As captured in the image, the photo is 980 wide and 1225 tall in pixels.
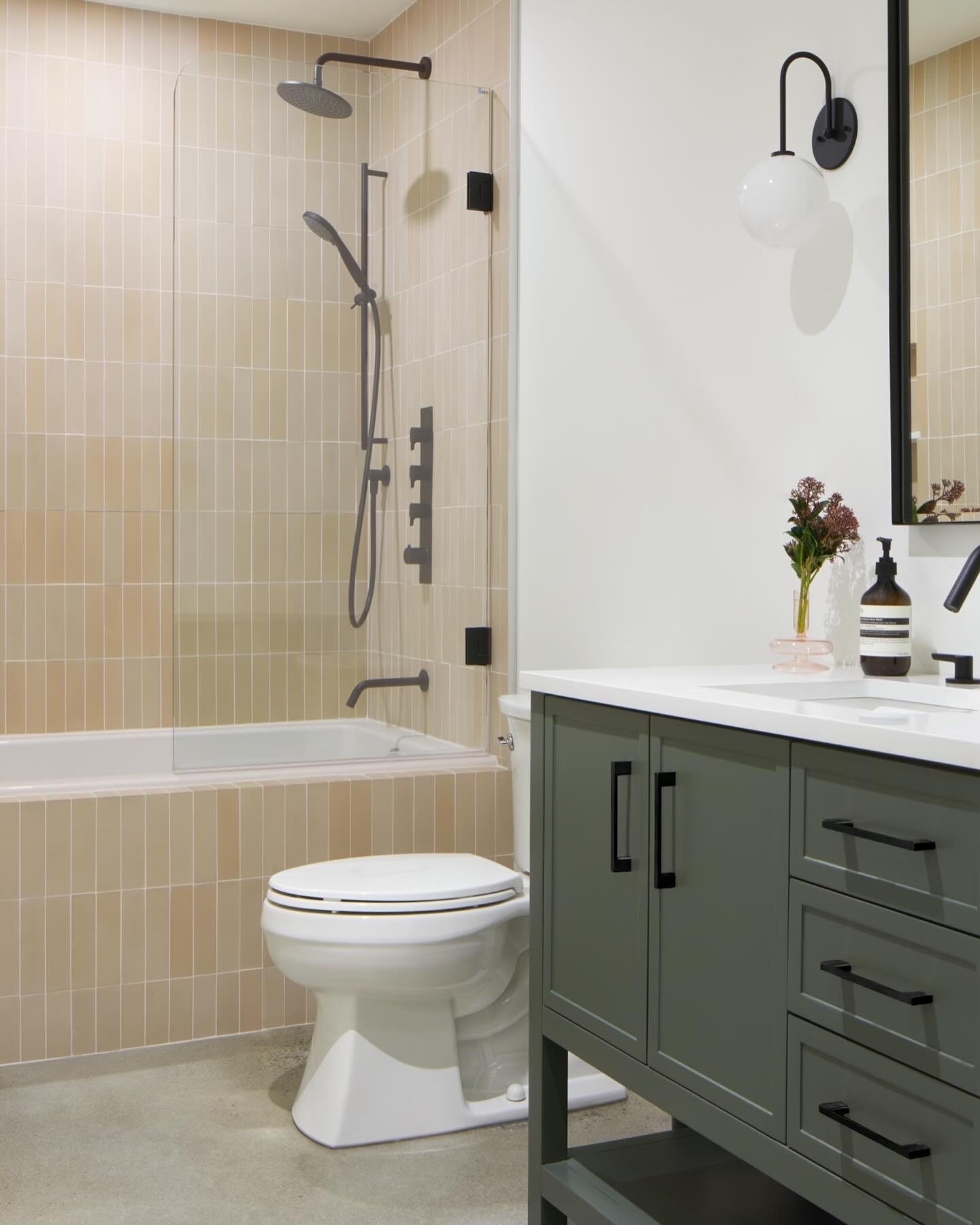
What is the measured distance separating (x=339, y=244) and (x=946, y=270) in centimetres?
163

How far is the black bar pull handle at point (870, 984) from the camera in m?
1.17

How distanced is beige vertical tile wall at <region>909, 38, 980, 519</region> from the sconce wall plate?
149 millimetres

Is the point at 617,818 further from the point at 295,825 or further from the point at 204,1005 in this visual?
the point at 204,1005

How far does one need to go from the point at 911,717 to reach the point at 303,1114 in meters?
1.48

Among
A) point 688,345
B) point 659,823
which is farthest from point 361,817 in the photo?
point 659,823

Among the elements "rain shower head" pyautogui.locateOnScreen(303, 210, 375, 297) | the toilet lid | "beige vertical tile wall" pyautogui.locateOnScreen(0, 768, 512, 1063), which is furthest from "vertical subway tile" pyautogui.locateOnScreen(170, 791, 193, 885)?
"rain shower head" pyautogui.locateOnScreen(303, 210, 375, 297)

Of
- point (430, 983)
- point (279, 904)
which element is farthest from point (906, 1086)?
point (279, 904)

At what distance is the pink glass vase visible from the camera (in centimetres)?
186

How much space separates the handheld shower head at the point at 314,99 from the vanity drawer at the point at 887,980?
2.28m

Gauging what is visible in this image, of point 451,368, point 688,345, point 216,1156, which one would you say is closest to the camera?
point 216,1156

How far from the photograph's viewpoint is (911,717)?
1.32 metres

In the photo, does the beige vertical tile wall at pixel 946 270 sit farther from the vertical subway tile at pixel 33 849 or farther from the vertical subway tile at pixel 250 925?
the vertical subway tile at pixel 33 849

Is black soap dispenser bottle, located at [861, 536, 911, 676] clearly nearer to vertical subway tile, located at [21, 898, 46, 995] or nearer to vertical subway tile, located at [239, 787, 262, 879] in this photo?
vertical subway tile, located at [239, 787, 262, 879]

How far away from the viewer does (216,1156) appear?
86.4 inches
